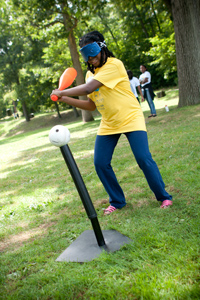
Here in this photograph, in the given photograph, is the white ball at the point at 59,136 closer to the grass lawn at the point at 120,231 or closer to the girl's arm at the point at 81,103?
the girl's arm at the point at 81,103

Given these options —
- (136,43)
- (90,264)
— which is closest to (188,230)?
(90,264)

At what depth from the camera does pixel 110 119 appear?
3143mm

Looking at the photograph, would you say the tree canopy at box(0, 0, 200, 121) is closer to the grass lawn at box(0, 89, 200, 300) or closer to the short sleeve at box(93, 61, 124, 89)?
the grass lawn at box(0, 89, 200, 300)

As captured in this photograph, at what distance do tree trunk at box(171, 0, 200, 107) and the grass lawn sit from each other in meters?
5.62

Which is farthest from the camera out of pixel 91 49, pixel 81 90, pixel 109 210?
pixel 109 210

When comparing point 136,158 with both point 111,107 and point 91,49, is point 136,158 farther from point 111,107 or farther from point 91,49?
point 91,49

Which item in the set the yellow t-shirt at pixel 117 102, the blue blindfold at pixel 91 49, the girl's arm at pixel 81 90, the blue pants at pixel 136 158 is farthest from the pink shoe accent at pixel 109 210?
the blue blindfold at pixel 91 49

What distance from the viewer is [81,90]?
8.82 feet

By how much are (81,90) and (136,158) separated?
3.35 feet

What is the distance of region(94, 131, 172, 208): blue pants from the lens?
3.03 m

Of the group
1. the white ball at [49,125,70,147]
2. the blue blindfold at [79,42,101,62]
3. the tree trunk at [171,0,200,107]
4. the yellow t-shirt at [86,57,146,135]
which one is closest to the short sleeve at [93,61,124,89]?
the yellow t-shirt at [86,57,146,135]

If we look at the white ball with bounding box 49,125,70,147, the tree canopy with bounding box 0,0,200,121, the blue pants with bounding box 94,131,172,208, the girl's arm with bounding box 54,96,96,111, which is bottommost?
the blue pants with bounding box 94,131,172,208

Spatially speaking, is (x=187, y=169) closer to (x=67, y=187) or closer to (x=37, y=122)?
(x=67, y=187)

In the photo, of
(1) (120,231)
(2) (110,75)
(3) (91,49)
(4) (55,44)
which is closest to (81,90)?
(2) (110,75)
